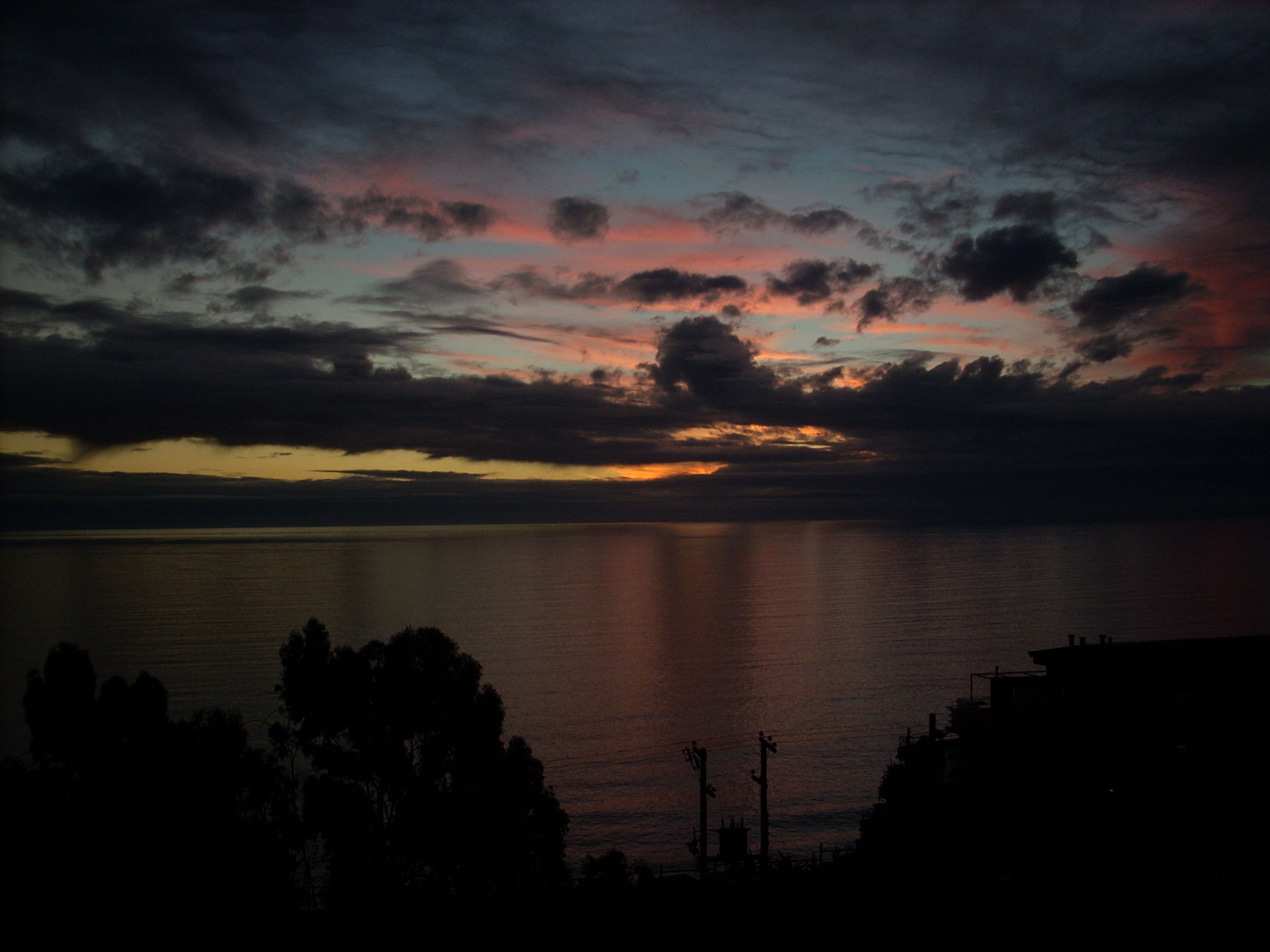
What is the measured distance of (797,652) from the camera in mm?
79062

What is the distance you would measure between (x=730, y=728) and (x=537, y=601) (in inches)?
2806

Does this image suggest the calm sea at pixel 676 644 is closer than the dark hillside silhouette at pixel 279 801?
No

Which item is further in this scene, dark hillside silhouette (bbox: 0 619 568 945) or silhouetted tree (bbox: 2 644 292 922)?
dark hillside silhouette (bbox: 0 619 568 945)

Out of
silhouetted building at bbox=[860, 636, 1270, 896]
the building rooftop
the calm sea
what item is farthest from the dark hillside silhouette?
the building rooftop

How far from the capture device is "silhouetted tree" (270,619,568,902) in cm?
2273

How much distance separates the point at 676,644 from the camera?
84.9m

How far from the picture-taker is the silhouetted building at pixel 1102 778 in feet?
49.6

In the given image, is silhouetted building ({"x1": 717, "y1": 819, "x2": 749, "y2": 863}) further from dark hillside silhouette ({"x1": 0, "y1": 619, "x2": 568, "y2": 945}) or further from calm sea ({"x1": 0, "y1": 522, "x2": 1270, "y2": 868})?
dark hillside silhouette ({"x1": 0, "y1": 619, "x2": 568, "y2": 945})

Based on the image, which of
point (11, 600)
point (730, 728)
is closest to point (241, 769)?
point (730, 728)

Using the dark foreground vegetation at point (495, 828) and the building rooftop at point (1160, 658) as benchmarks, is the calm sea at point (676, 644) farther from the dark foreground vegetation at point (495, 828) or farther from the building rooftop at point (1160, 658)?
the building rooftop at point (1160, 658)

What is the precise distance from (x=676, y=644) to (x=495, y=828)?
61.7 meters

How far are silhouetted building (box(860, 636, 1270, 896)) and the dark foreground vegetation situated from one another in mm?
77

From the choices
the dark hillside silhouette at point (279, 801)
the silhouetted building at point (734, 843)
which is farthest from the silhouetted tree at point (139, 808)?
the silhouetted building at point (734, 843)

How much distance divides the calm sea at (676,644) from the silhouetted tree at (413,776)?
13069mm
